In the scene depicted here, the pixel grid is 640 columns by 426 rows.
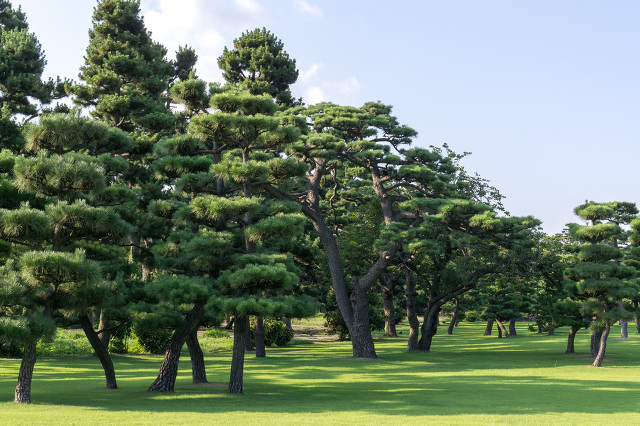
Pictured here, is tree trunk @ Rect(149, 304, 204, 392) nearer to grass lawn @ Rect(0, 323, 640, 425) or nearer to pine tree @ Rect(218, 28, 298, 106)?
grass lawn @ Rect(0, 323, 640, 425)

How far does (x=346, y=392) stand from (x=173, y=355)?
15.8 ft

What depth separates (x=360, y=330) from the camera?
2761 cm

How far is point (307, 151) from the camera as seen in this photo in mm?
24703

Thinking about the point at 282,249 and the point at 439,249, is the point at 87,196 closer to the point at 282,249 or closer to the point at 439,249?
the point at 282,249

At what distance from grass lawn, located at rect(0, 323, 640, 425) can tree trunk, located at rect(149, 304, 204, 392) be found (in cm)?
44

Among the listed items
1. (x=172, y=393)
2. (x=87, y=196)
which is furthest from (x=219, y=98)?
(x=172, y=393)

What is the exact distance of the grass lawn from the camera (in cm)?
1163

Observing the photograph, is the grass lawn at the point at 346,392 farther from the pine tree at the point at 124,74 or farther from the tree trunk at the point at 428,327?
the pine tree at the point at 124,74

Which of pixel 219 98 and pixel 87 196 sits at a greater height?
pixel 219 98

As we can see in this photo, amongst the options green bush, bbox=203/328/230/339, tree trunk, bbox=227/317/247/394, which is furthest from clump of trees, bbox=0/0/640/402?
green bush, bbox=203/328/230/339

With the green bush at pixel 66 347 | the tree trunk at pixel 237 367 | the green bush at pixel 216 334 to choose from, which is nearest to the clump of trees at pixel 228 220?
the tree trunk at pixel 237 367

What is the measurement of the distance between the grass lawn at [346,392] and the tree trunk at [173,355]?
0.44 meters

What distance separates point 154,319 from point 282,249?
562 cm

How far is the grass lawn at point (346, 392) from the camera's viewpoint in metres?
11.6
